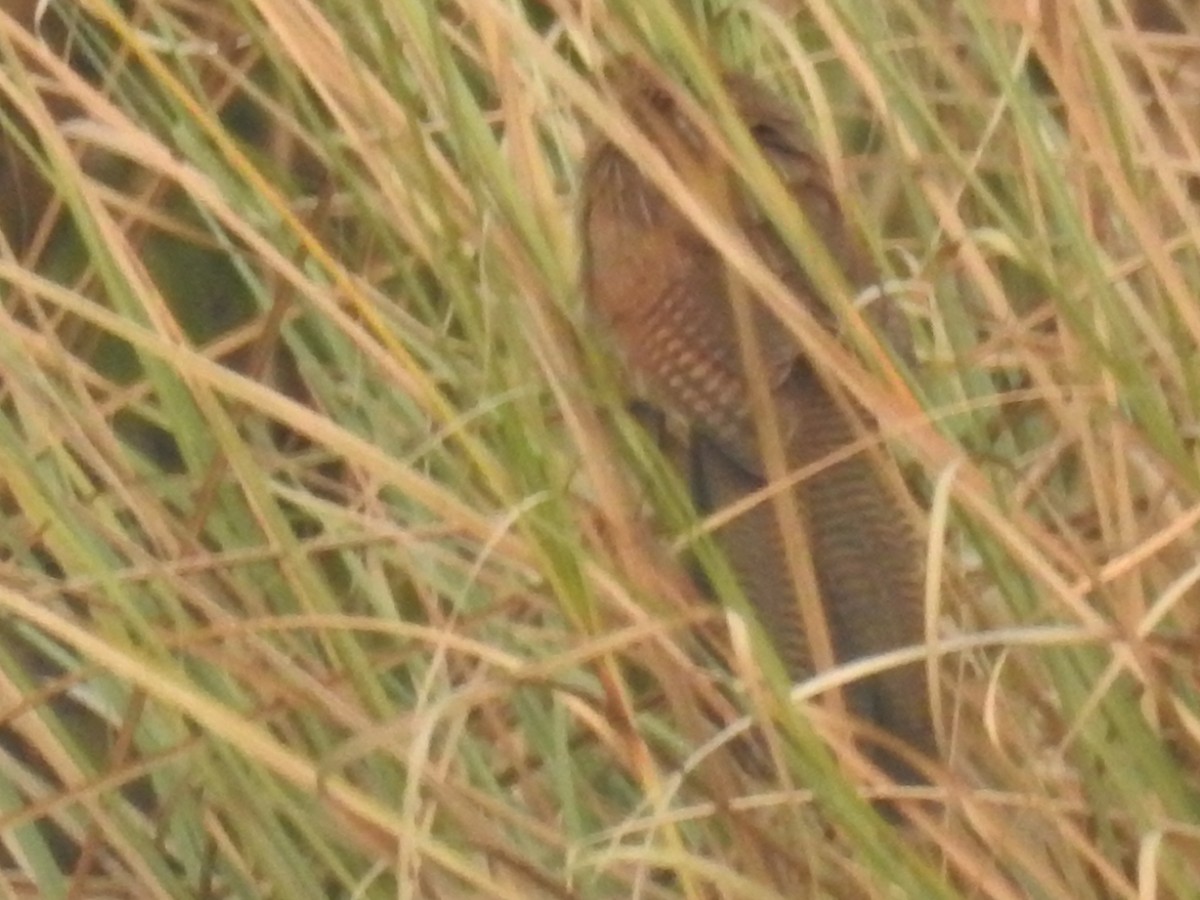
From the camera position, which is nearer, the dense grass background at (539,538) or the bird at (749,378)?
the dense grass background at (539,538)

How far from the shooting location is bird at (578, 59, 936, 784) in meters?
1.02

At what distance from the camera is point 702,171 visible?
1.05 meters

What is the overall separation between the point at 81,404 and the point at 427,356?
0.17 m

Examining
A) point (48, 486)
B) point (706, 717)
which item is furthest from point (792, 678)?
point (48, 486)

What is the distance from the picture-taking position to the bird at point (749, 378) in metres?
1.02

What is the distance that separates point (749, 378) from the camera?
95 cm

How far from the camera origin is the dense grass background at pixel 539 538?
0.90 m

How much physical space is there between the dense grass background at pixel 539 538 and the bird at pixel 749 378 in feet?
0.08

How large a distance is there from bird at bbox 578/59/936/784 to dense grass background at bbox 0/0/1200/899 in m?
0.02

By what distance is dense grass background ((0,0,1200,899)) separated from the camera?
90 cm

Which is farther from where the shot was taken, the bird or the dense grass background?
the bird

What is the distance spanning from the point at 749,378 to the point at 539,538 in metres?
0.12

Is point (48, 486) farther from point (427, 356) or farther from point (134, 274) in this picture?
point (427, 356)

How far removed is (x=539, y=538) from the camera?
89cm
